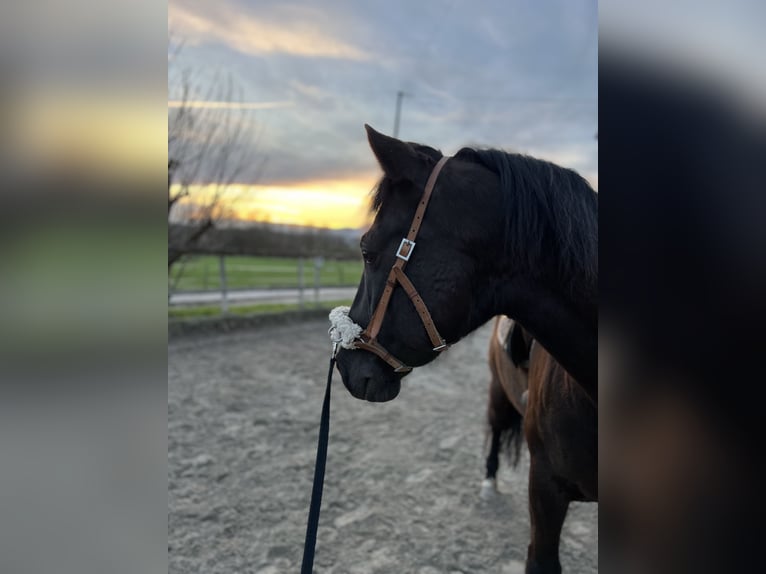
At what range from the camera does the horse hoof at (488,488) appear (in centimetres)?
324

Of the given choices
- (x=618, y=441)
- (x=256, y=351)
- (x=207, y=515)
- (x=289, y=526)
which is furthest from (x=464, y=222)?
(x=256, y=351)

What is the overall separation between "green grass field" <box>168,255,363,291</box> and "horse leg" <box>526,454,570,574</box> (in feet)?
29.8

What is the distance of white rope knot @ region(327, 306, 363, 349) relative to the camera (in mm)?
1440

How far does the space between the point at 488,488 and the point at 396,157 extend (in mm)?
2686

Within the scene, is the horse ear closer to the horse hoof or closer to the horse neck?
the horse neck

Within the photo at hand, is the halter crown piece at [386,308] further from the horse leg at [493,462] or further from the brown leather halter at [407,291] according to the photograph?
the horse leg at [493,462]

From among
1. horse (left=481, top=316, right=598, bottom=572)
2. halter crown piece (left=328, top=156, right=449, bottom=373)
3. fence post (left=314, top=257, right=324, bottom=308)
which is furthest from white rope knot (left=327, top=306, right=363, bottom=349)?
Result: fence post (left=314, top=257, right=324, bottom=308)

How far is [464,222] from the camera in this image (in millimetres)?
1371

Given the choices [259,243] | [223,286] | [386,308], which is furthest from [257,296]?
[386,308]

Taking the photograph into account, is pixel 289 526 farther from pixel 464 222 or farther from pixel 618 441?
pixel 618 441

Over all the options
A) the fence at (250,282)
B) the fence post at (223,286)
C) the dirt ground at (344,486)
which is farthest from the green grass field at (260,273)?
the dirt ground at (344,486)

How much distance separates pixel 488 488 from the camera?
3279mm

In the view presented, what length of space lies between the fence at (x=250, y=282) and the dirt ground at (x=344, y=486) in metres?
3.77

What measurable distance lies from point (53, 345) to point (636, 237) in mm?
773
